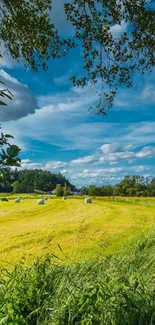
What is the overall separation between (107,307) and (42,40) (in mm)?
3438

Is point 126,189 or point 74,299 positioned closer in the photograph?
point 74,299

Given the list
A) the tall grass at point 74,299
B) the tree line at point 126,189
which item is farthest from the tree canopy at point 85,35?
the tree line at point 126,189

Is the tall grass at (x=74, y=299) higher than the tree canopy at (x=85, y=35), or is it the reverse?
the tree canopy at (x=85, y=35)

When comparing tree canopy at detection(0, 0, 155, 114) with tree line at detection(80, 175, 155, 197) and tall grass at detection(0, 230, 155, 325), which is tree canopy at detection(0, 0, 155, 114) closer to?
tall grass at detection(0, 230, 155, 325)

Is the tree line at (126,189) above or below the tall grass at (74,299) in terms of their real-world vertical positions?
above

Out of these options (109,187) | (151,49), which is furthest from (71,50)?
(109,187)

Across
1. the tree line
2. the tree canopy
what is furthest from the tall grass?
the tree line

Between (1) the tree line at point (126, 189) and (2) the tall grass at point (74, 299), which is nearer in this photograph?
(2) the tall grass at point (74, 299)

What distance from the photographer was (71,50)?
15.7ft

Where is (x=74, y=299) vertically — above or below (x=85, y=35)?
below

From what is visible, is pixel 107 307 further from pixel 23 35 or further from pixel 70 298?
pixel 23 35

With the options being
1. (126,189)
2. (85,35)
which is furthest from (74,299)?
(126,189)

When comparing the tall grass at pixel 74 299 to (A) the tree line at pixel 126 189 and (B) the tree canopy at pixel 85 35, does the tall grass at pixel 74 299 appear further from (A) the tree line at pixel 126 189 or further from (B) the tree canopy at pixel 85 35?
(A) the tree line at pixel 126 189

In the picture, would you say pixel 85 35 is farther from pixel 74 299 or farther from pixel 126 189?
pixel 126 189
